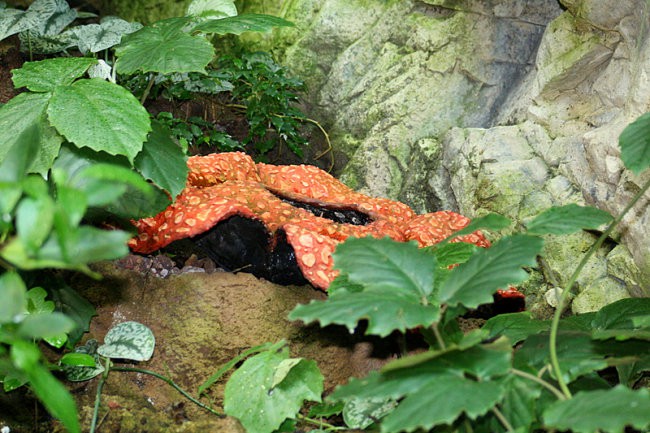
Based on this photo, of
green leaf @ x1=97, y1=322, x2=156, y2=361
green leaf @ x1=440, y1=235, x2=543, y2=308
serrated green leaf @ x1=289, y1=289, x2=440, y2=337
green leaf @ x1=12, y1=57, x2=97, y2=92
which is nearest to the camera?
serrated green leaf @ x1=289, y1=289, x2=440, y2=337

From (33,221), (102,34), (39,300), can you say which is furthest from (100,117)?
(102,34)

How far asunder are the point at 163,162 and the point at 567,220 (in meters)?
1.41

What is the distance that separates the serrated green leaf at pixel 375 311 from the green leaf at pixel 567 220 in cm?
46

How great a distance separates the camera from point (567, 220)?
191 cm

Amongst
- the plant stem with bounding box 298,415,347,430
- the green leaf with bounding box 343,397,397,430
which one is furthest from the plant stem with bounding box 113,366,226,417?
the green leaf with bounding box 343,397,397,430

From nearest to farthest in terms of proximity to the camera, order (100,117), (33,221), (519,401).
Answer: (33,221) → (519,401) → (100,117)

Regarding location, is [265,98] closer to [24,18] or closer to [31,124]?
[24,18]

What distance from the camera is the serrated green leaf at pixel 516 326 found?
7.49 ft

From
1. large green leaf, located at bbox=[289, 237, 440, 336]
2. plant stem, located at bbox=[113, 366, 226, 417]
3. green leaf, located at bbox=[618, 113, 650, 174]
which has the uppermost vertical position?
green leaf, located at bbox=[618, 113, 650, 174]

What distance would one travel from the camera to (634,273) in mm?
2854

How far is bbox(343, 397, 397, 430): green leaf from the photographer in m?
2.33

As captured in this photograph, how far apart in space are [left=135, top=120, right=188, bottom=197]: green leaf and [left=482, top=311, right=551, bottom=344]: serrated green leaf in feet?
3.99

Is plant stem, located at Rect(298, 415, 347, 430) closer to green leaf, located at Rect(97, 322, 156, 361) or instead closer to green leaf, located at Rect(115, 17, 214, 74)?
green leaf, located at Rect(97, 322, 156, 361)

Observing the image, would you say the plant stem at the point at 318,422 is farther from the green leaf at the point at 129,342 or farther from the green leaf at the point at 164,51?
the green leaf at the point at 164,51
